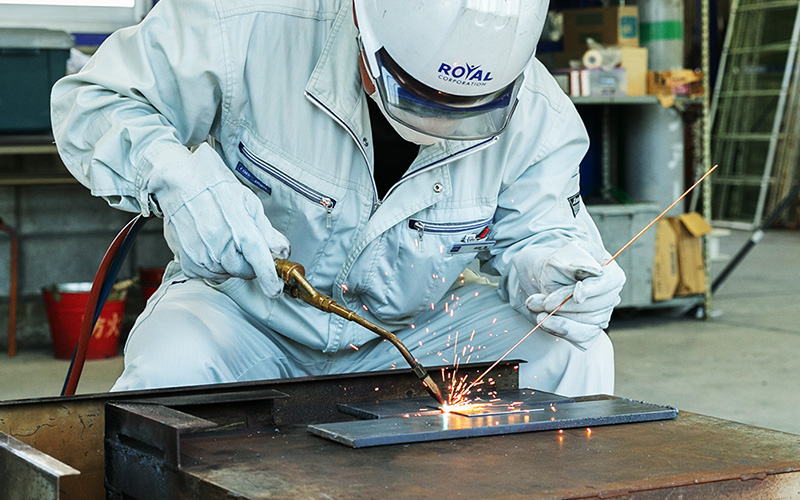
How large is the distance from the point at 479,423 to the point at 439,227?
25.7 inches

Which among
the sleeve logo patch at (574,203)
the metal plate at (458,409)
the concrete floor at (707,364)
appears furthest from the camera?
the concrete floor at (707,364)

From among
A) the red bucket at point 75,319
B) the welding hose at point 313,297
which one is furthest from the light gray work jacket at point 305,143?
the red bucket at point 75,319

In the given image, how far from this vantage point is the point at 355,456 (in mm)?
1352

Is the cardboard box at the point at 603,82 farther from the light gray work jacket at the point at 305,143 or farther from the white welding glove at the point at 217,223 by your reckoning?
the white welding glove at the point at 217,223

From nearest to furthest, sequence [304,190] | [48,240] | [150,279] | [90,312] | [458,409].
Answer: [458,409] < [304,190] < [90,312] < [150,279] < [48,240]

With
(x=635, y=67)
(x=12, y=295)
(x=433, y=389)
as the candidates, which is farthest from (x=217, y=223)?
(x=635, y=67)

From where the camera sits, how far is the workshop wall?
4.76 metres

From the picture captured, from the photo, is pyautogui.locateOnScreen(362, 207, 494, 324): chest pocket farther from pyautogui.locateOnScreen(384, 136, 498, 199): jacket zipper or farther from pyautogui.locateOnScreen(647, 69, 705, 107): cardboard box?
pyautogui.locateOnScreen(647, 69, 705, 107): cardboard box

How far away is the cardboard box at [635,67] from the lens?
5043 millimetres

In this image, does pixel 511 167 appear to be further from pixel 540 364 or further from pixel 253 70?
pixel 253 70

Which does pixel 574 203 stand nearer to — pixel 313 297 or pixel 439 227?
pixel 439 227

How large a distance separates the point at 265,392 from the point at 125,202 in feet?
1.60

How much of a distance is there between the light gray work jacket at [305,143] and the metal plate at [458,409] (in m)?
0.41

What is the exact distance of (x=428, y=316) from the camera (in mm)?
2254
